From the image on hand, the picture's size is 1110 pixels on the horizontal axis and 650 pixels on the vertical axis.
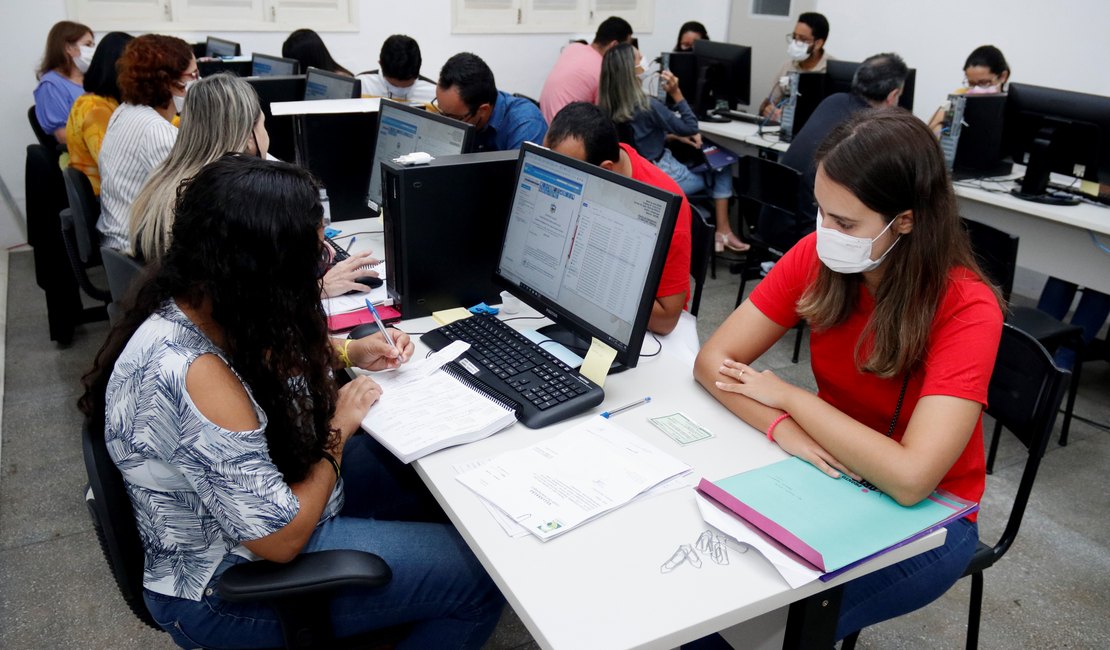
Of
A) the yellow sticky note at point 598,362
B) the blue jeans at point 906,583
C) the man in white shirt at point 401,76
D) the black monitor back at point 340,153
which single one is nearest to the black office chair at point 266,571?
the yellow sticky note at point 598,362

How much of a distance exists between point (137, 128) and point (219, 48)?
2.71 m

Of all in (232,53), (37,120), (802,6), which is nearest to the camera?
(37,120)

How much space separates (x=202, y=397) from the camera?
107cm

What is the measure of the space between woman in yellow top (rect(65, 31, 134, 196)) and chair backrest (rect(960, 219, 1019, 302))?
319 cm

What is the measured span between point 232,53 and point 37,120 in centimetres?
113

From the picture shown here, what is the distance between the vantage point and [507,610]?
2.02 meters

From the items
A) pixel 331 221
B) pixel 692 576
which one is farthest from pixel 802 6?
pixel 692 576

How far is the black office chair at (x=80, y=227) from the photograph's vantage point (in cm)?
268

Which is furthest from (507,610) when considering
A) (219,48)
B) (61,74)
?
(219,48)

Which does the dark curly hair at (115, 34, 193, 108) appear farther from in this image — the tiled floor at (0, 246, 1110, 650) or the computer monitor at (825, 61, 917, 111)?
the computer monitor at (825, 61, 917, 111)

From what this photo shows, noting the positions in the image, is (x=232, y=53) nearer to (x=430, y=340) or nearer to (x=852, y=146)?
(x=430, y=340)

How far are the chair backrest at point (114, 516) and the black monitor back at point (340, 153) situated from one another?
62.0 inches

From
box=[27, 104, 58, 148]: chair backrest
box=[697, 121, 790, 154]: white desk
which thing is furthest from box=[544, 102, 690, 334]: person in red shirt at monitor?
box=[27, 104, 58, 148]: chair backrest

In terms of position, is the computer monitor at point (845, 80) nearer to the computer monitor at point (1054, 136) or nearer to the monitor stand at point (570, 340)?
the computer monitor at point (1054, 136)
